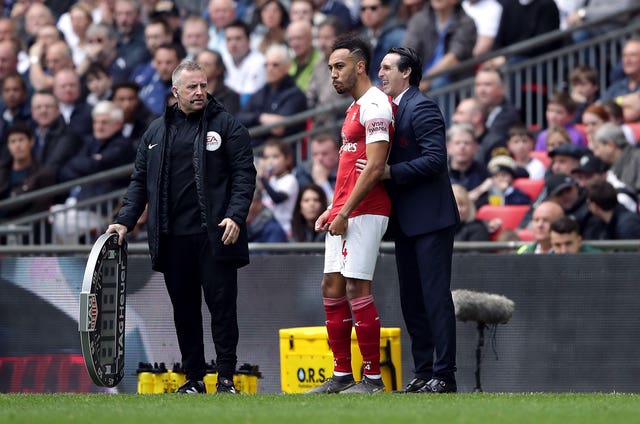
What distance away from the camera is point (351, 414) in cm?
824

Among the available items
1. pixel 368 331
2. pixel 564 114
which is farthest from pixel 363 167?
pixel 564 114

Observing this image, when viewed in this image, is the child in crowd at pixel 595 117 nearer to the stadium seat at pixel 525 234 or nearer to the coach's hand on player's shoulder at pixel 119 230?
the stadium seat at pixel 525 234

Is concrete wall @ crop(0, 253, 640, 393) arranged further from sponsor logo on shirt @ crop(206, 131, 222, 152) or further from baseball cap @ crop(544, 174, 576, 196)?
sponsor logo on shirt @ crop(206, 131, 222, 152)

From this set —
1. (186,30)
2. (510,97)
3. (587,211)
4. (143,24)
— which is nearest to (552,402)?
(587,211)

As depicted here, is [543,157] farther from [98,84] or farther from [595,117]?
[98,84]

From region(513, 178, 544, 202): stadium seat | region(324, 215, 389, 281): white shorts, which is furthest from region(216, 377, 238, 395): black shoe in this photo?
region(513, 178, 544, 202): stadium seat

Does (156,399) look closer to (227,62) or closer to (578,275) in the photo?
(578,275)

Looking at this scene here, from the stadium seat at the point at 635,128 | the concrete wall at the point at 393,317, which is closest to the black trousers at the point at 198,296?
the concrete wall at the point at 393,317

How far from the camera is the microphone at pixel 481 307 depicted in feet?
36.9

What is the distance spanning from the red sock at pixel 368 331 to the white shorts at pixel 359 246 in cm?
18

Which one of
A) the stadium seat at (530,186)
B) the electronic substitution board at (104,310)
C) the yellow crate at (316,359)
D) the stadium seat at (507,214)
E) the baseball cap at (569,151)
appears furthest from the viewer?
the stadium seat at (530,186)

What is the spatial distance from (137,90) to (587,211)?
6.40 metres

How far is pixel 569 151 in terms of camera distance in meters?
14.3

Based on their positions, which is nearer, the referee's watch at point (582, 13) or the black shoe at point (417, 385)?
the black shoe at point (417, 385)
